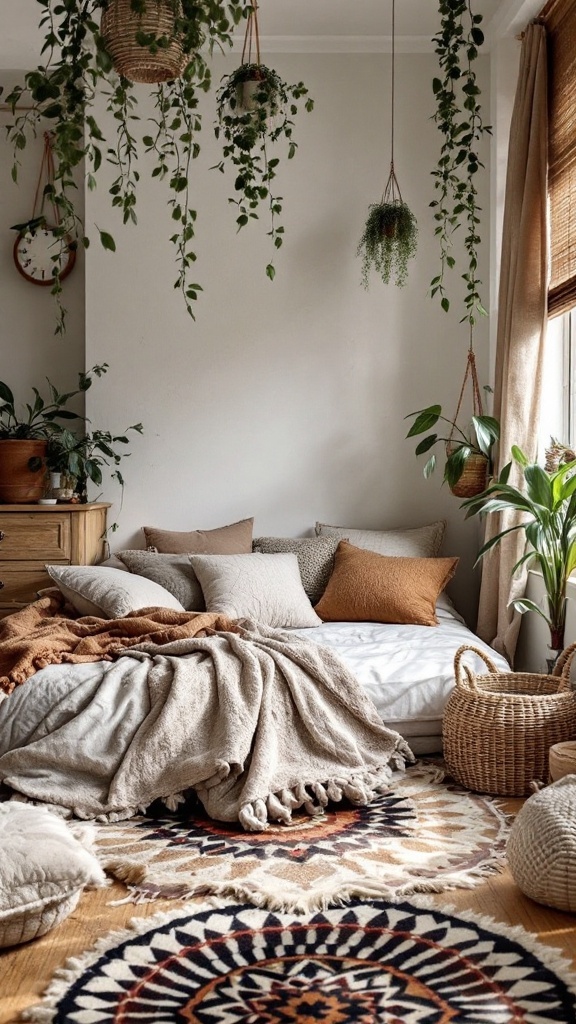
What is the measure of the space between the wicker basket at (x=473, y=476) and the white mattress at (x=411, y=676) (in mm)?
866

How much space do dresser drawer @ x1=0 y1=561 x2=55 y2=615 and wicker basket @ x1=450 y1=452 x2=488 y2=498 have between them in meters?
1.85

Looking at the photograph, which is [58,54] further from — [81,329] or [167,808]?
[167,808]

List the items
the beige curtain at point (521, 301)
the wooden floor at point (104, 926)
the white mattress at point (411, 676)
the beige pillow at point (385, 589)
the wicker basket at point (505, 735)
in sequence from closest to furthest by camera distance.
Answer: the wooden floor at point (104, 926) < the wicker basket at point (505, 735) < the white mattress at point (411, 676) < the beige curtain at point (521, 301) < the beige pillow at point (385, 589)

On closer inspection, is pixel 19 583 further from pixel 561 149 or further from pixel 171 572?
pixel 561 149

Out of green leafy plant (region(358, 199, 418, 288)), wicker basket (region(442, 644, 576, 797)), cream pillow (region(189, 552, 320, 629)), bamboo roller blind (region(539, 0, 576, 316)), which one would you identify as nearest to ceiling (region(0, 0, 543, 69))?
bamboo roller blind (region(539, 0, 576, 316))

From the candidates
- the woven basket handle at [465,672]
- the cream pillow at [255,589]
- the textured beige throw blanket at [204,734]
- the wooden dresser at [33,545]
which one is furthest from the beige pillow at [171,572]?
the woven basket handle at [465,672]

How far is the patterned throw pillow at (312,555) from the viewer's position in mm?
4582

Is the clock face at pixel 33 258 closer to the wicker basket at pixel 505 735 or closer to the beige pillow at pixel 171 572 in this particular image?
the beige pillow at pixel 171 572

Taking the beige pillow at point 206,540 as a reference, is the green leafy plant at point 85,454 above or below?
above

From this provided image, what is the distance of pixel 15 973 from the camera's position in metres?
2.10

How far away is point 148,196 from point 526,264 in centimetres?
188

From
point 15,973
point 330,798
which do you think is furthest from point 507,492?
point 15,973

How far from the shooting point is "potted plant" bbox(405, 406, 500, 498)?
4328 mm

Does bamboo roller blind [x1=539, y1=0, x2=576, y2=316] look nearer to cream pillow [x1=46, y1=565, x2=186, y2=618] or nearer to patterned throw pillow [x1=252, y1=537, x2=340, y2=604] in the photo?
patterned throw pillow [x1=252, y1=537, x2=340, y2=604]
